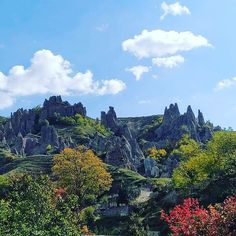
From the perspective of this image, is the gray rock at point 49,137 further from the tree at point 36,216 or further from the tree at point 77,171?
the tree at point 36,216

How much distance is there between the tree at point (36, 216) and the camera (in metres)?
30.8

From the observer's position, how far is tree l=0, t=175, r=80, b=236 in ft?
101

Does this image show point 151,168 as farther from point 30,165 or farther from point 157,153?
point 30,165

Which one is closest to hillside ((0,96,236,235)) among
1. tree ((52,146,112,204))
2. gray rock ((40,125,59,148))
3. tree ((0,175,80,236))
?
tree ((52,146,112,204))

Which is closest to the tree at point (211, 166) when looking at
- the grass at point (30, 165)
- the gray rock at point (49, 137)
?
the grass at point (30, 165)

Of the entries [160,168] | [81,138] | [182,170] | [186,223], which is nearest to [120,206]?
[182,170]

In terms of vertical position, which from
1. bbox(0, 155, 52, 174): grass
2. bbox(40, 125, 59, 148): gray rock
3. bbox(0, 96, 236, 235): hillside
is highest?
bbox(40, 125, 59, 148): gray rock

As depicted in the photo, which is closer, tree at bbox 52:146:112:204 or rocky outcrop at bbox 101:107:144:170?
tree at bbox 52:146:112:204

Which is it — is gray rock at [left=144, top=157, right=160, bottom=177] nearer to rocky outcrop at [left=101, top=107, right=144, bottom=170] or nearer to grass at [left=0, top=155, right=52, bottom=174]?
rocky outcrop at [left=101, top=107, right=144, bottom=170]

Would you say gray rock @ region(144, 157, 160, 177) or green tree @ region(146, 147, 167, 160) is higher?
green tree @ region(146, 147, 167, 160)

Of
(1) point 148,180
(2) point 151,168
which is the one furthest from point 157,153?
(1) point 148,180

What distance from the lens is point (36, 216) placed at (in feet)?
107

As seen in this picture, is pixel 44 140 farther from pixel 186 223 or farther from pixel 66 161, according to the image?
pixel 186 223

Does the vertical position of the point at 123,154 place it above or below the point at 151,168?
above
